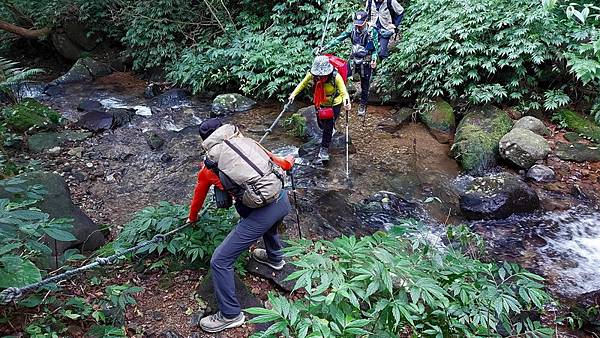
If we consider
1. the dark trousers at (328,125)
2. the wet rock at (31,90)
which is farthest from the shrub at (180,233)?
the wet rock at (31,90)

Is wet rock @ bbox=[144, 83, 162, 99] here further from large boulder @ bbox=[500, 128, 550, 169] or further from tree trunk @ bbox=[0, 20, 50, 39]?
large boulder @ bbox=[500, 128, 550, 169]

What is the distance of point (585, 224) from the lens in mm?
6277

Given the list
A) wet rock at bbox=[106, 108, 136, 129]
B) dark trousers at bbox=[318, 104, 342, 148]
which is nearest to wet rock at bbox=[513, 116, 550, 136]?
dark trousers at bbox=[318, 104, 342, 148]

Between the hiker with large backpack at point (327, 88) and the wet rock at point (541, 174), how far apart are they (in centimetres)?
340

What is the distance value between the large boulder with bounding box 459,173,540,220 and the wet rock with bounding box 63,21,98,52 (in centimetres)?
1419

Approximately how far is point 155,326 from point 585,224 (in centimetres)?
599

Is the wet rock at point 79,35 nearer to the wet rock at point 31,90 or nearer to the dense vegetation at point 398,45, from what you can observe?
the dense vegetation at point 398,45

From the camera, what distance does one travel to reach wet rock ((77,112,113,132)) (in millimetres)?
9578

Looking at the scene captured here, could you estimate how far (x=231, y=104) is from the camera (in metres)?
10.9

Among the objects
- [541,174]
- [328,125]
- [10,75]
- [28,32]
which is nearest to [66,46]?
[28,32]

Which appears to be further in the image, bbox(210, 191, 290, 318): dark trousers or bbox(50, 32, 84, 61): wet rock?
bbox(50, 32, 84, 61): wet rock

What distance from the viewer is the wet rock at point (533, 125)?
822 centimetres

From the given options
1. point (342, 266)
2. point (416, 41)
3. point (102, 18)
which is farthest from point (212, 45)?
point (342, 266)

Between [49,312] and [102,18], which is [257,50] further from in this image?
[49,312]
